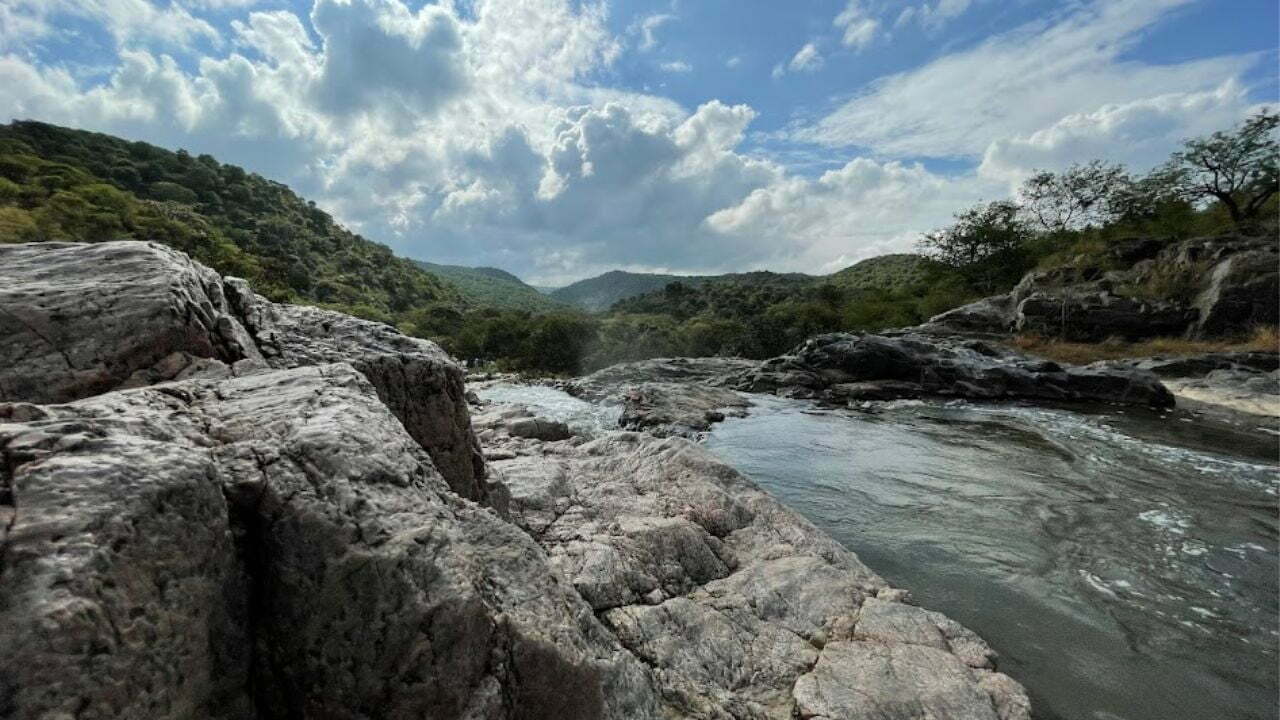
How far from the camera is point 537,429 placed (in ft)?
41.9

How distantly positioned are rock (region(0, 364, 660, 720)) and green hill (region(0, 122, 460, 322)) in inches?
1274

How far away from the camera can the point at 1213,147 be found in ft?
153

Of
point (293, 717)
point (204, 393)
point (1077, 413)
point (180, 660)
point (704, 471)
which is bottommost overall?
point (1077, 413)

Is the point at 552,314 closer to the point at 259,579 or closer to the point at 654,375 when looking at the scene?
the point at 654,375

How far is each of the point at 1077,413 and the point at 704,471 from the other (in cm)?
2438

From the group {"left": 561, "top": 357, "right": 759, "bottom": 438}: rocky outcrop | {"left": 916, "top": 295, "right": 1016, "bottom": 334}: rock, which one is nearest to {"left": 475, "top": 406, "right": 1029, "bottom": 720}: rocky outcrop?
{"left": 561, "top": 357, "right": 759, "bottom": 438}: rocky outcrop

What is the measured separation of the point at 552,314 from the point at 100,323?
284ft

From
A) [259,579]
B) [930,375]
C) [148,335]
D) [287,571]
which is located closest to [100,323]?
[148,335]

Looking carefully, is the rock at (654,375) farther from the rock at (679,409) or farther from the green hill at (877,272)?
the green hill at (877,272)

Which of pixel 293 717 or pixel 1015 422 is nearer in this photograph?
pixel 293 717

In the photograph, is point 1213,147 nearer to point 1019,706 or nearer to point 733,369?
point 733,369

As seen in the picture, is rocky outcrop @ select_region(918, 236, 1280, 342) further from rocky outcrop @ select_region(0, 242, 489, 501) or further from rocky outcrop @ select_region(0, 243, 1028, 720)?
rocky outcrop @ select_region(0, 242, 489, 501)

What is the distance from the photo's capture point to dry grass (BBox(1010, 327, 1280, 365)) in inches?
1134

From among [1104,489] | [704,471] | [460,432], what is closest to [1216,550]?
[1104,489]
